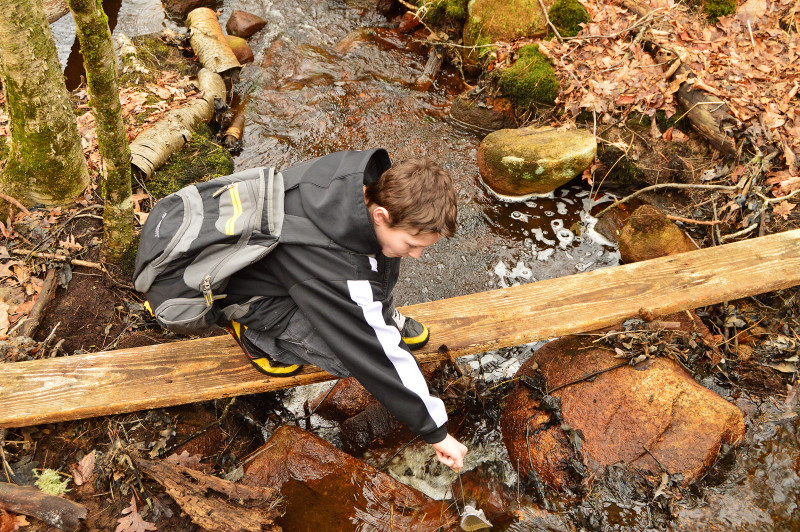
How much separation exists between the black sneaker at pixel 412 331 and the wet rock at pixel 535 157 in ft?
7.98

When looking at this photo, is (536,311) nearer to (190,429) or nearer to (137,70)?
(190,429)

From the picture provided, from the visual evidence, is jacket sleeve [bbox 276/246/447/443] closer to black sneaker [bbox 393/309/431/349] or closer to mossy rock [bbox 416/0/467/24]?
black sneaker [bbox 393/309/431/349]

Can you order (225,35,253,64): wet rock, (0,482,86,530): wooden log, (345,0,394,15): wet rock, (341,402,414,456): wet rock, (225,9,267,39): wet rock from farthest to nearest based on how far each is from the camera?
1. (345,0,394,15): wet rock
2. (225,9,267,39): wet rock
3. (225,35,253,64): wet rock
4. (341,402,414,456): wet rock
5. (0,482,86,530): wooden log

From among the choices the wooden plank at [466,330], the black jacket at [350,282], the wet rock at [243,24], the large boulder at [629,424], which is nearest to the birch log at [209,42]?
the wet rock at [243,24]

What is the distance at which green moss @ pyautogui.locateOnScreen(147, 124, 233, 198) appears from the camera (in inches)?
184

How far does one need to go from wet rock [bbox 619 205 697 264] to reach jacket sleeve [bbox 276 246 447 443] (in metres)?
2.94

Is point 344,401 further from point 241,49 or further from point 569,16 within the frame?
point 241,49

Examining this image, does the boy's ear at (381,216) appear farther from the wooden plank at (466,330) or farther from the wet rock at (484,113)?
the wet rock at (484,113)

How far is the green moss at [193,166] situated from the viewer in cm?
468

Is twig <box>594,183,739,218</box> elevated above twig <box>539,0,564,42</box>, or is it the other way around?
twig <box>539,0,564,42</box>

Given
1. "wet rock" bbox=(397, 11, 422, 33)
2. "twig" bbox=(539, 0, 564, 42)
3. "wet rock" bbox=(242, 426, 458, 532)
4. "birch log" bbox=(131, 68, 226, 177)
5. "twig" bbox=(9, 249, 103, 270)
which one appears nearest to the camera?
"wet rock" bbox=(242, 426, 458, 532)

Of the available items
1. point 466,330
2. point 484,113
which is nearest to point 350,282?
point 466,330

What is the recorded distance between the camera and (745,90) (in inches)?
197

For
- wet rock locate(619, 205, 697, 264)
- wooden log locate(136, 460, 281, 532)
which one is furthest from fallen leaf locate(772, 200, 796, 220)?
wooden log locate(136, 460, 281, 532)
